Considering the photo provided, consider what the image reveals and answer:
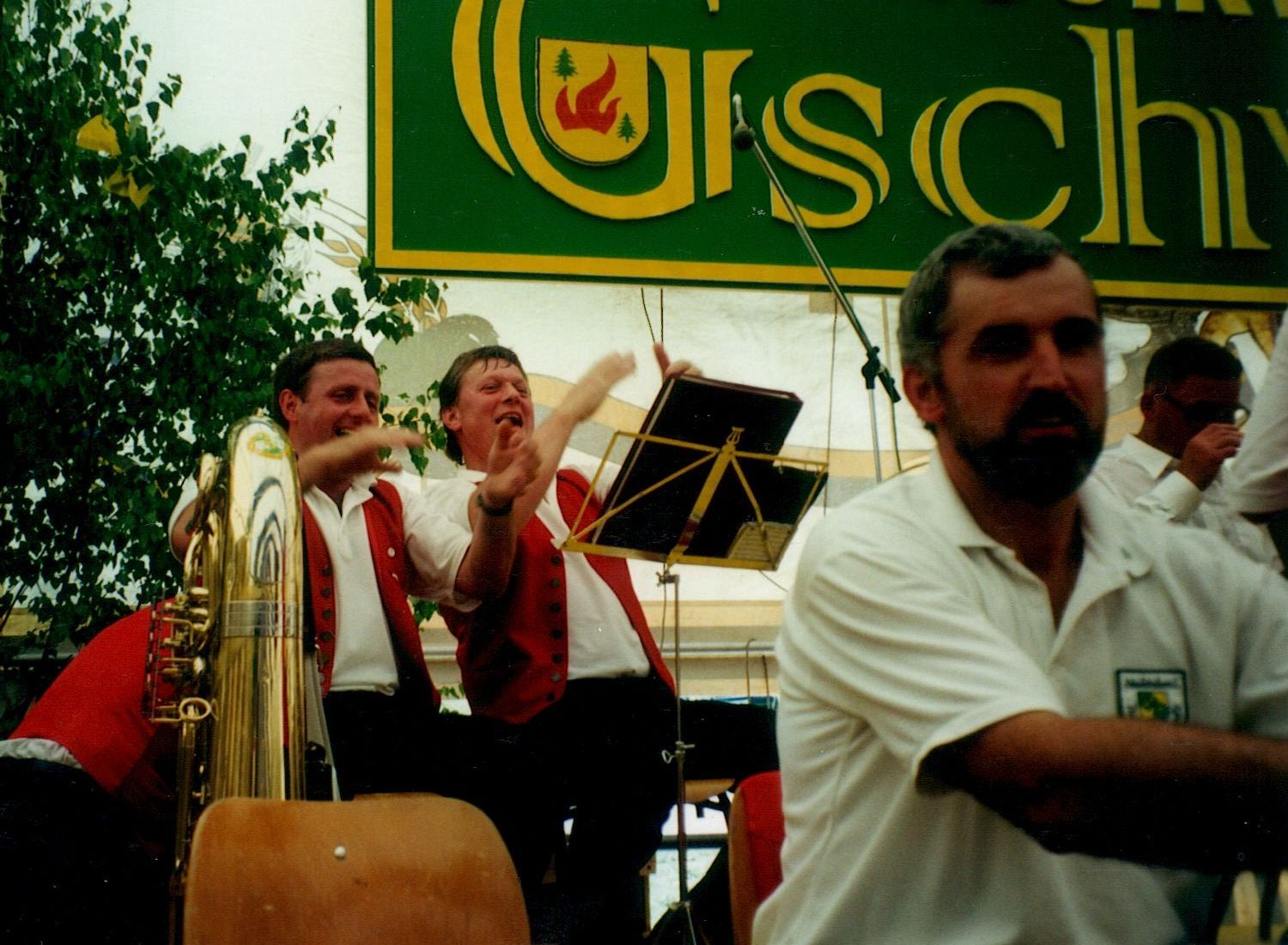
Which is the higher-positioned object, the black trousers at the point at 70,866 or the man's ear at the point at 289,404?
the man's ear at the point at 289,404

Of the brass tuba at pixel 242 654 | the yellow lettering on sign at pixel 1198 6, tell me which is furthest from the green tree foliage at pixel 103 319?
the yellow lettering on sign at pixel 1198 6

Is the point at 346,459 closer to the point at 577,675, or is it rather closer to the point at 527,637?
the point at 527,637

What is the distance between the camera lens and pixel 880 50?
310cm

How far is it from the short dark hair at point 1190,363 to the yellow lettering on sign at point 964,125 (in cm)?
44

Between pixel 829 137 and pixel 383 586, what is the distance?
1.55m

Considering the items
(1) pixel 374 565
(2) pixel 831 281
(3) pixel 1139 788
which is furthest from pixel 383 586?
(3) pixel 1139 788

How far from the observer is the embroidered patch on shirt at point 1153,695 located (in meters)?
0.99

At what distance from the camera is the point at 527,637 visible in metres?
2.68

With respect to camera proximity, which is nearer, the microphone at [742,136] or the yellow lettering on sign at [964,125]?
→ the microphone at [742,136]

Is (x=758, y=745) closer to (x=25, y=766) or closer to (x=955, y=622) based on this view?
(x=25, y=766)

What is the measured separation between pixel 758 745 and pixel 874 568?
6.35 feet

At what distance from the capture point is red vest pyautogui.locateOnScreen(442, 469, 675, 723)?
104 inches

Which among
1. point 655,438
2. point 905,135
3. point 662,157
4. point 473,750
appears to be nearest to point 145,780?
point 473,750

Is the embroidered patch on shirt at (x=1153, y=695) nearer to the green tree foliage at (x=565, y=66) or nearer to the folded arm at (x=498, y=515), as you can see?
the folded arm at (x=498, y=515)
